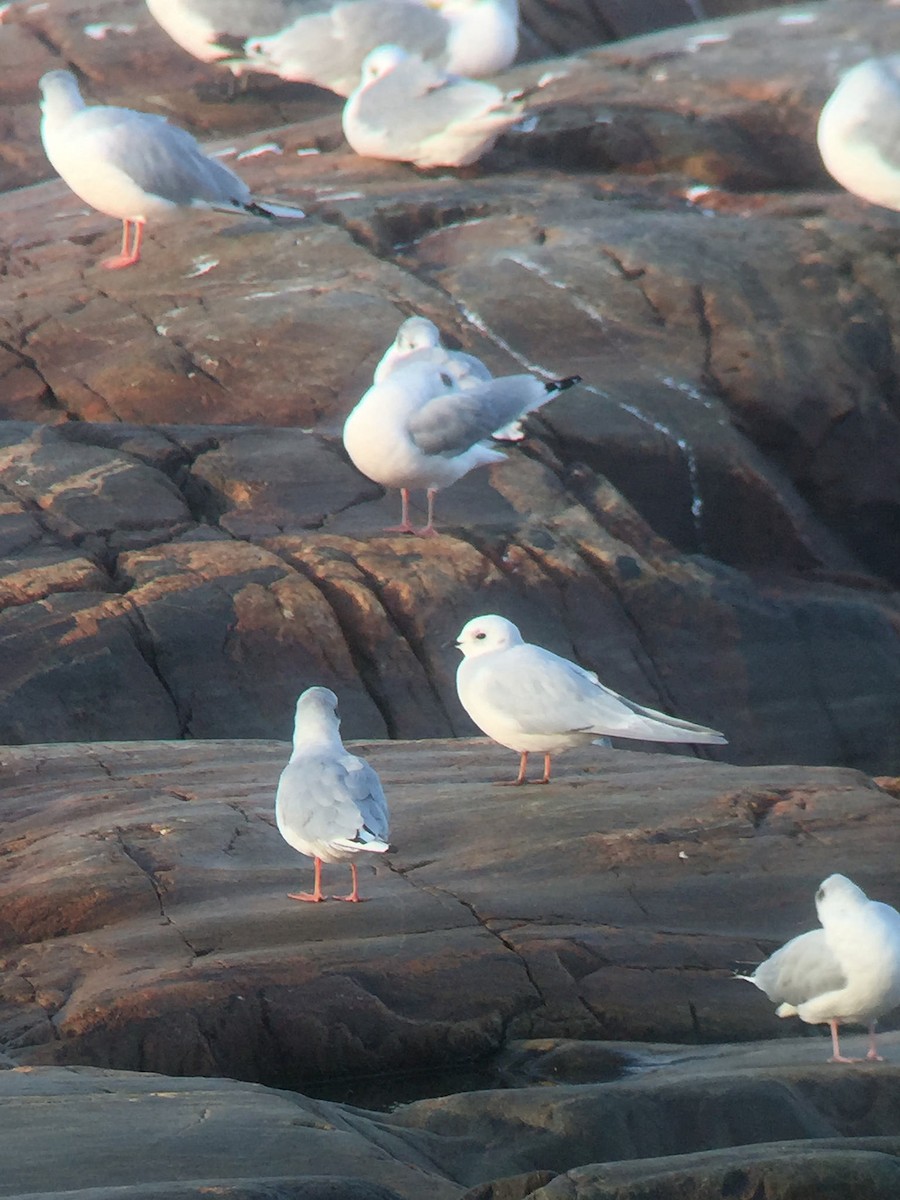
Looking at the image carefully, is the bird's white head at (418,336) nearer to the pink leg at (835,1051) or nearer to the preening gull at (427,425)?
the preening gull at (427,425)

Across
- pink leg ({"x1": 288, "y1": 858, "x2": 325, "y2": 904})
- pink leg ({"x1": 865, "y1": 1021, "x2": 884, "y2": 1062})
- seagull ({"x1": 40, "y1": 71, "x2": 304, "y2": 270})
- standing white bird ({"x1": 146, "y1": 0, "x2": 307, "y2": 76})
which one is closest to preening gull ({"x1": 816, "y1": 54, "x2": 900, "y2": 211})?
seagull ({"x1": 40, "y1": 71, "x2": 304, "y2": 270})

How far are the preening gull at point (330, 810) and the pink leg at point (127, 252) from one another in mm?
8281

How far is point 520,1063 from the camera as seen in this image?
211 inches

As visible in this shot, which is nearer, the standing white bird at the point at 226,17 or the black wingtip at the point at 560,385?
the black wingtip at the point at 560,385

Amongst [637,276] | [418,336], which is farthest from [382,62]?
[418,336]

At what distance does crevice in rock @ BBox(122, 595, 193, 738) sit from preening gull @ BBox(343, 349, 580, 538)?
152 centimetres

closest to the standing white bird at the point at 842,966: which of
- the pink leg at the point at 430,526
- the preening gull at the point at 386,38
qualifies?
the pink leg at the point at 430,526

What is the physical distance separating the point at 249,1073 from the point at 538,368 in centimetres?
805

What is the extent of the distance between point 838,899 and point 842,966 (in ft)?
0.62

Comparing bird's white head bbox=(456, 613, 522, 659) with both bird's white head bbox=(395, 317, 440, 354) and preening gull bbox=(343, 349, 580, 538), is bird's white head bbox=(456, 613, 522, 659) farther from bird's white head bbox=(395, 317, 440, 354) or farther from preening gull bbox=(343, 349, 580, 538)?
bird's white head bbox=(395, 317, 440, 354)

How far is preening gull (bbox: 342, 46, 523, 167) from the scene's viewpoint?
50.1 ft

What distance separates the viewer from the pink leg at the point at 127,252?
540 inches

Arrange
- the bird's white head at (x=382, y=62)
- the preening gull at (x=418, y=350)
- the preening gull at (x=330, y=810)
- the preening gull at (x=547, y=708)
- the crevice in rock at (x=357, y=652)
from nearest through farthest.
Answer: the preening gull at (x=330, y=810)
the preening gull at (x=547, y=708)
the crevice in rock at (x=357, y=652)
the preening gull at (x=418, y=350)
the bird's white head at (x=382, y=62)

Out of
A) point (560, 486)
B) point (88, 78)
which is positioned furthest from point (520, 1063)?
point (88, 78)
